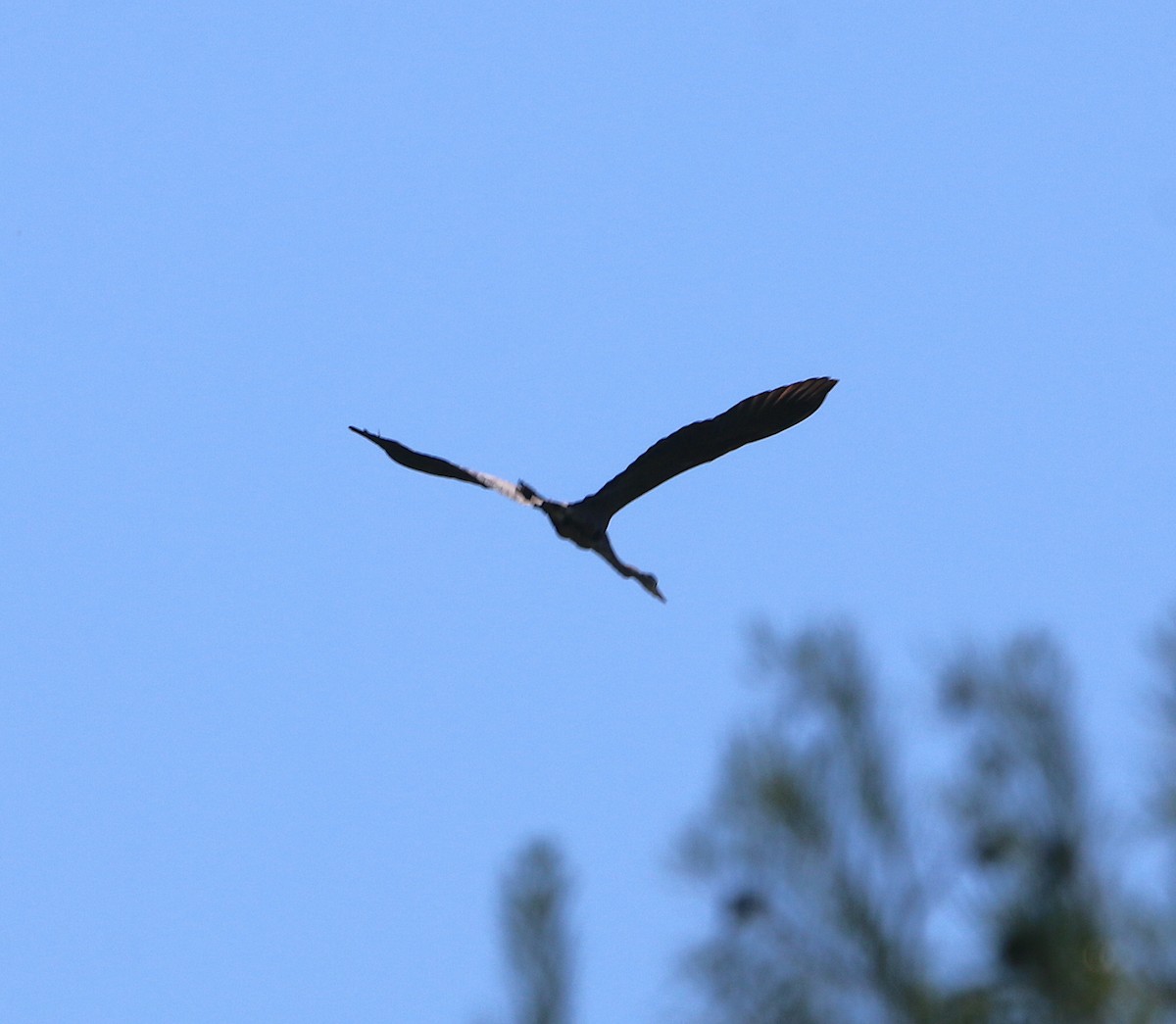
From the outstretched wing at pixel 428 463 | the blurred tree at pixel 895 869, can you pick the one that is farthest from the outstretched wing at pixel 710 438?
the blurred tree at pixel 895 869

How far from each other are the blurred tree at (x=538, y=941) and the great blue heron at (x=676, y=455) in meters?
4.39

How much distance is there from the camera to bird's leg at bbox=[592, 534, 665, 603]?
971cm

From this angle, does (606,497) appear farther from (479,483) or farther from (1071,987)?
(1071,987)

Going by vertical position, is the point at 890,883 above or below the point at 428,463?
below

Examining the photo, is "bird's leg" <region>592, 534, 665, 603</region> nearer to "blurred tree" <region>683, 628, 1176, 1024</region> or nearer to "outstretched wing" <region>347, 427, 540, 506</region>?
"outstretched wing" <region>347, 427, 540, 506</region>

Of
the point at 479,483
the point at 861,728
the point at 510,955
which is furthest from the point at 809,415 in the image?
the point at 510,955

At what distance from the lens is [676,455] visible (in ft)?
32.7

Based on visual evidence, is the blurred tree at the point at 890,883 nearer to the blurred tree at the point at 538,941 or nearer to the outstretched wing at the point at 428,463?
the blurred tree at the point at 538,941

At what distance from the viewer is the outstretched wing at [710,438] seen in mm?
9781

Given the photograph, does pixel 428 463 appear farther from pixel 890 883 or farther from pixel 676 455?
pixel 890 883

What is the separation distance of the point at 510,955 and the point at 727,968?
25.1 inches

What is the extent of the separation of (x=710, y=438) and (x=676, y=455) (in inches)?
7.5

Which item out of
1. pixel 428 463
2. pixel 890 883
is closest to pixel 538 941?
pixel 890 883

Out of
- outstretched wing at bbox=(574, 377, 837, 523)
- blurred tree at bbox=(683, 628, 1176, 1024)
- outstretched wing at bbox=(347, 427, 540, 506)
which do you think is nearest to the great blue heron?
outstretched wing at bbox=(574, 377, 837, 523)
